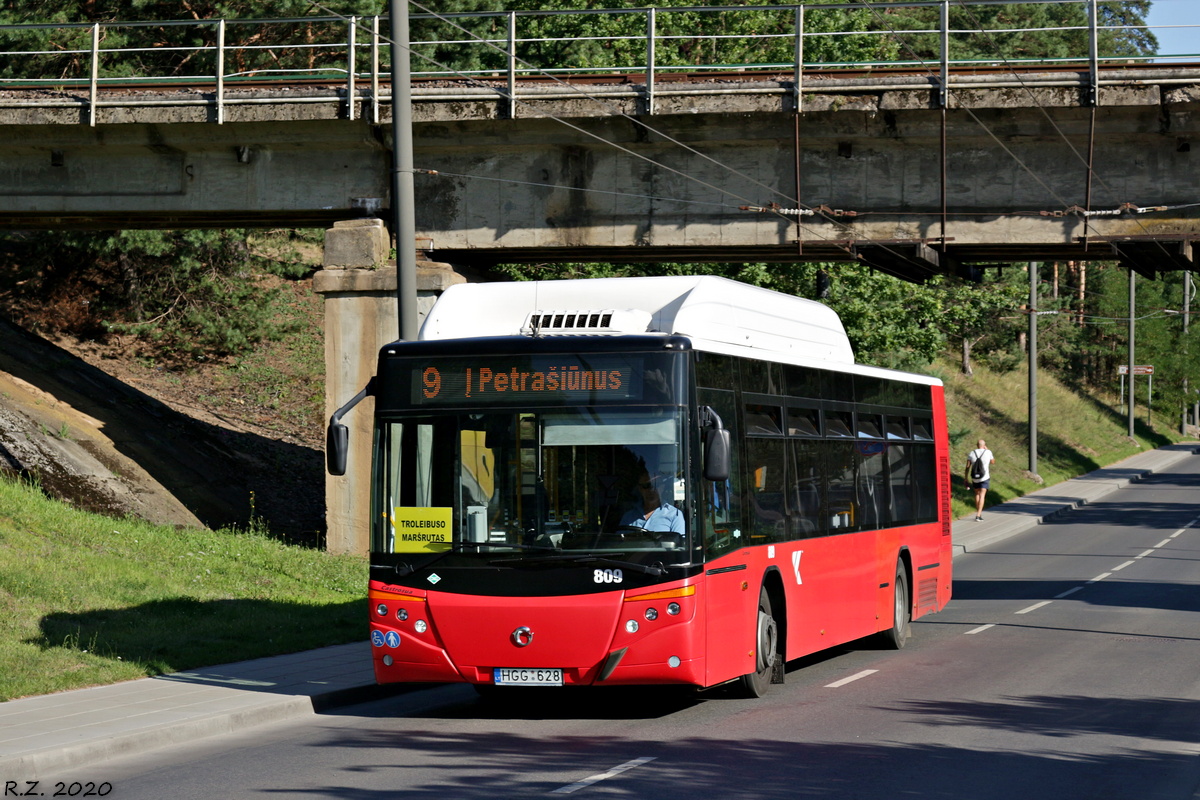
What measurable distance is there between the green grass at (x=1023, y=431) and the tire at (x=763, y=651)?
85.7 feet

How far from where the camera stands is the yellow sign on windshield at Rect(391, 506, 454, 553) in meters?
10.5

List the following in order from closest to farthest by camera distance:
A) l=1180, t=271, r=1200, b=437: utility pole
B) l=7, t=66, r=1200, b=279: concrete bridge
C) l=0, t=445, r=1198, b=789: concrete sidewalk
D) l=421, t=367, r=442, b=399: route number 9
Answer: l=0, t=445, r=1198, b=789: concrete sidewalk
l=421, t=367, r=442, b=399: route number 9
l=7, t=66, r=1200, b=279: concrete bridge
l=1180, t=271, r=1200, b=437: utility pole

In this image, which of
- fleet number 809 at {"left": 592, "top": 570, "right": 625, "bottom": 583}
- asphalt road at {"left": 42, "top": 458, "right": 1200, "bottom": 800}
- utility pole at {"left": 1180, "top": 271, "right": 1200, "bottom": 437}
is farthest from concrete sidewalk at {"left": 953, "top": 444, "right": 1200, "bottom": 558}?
utility pole at {"left": 1180, "top": 271, "right": 1200, "bottom": 437}

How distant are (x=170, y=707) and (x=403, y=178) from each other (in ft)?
21.1

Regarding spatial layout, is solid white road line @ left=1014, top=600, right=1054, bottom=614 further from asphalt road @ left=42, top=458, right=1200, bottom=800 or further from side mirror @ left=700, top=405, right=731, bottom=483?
side mirror @ left=700, top=405, right=731, bottom=483

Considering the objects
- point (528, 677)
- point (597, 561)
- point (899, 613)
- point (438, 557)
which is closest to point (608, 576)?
point (597, 561)

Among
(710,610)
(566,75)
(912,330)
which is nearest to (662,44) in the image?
(912,330)

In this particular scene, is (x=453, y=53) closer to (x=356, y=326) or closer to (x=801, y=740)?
(x=356, y=326)

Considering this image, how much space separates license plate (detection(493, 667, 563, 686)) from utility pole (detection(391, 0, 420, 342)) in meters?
5.03

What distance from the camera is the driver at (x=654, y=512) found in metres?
10.2

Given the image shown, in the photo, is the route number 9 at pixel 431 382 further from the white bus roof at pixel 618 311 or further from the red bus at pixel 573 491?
the white bus roof at pixel 618 311

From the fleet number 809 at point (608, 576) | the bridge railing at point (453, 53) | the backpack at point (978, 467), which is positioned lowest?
the backpack at point (978, 467)

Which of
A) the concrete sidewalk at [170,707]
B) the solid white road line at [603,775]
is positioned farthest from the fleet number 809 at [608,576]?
the concrete sidewalk at [170,707]

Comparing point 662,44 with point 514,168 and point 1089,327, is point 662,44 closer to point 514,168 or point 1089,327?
point 514,168
